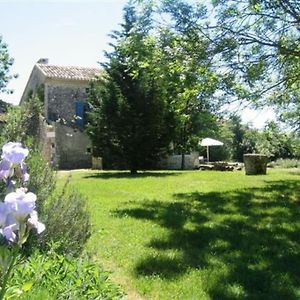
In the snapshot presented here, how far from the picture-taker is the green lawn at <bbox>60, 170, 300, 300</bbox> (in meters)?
4.83

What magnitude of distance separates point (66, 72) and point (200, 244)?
2806 cm

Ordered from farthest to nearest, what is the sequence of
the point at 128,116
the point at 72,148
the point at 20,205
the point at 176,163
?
the point at 72,148 → the point at 176,163 → the point at 128,116 → the point at 20,205

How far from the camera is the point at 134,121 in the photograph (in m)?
21.4

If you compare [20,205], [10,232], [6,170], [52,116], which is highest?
[52,116]

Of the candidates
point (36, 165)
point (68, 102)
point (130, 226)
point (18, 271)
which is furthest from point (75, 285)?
point (68, 102)

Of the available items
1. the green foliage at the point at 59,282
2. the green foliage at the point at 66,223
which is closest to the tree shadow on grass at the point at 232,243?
the green foliage at the point at 66,223

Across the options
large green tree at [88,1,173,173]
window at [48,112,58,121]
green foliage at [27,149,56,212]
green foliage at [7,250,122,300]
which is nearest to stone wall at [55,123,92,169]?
window at [48,112,58,121]

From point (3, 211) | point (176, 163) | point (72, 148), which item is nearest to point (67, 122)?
point (72, 148)

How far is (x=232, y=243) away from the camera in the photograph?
6582mm

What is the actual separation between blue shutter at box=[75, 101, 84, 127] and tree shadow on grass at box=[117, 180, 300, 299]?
2143cm

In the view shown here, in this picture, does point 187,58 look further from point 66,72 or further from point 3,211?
point 66,72

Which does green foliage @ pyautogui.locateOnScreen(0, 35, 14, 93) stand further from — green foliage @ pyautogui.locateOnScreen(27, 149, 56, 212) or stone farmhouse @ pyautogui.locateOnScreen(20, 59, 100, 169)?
green foliage @ pyautogui.locateOnScreen(27, 149, 56, 212)

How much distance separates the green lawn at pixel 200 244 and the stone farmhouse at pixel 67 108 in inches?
727

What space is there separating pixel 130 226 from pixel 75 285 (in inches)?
187
